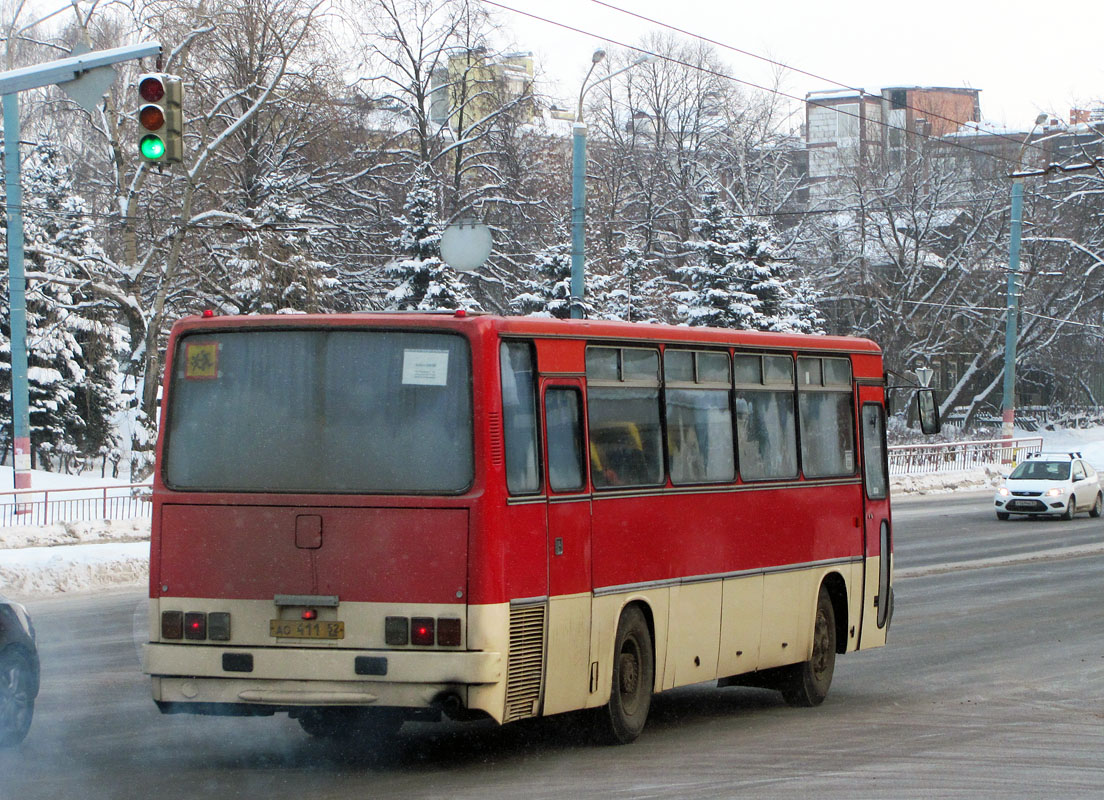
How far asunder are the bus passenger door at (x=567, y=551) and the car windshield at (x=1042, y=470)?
94.7 ft

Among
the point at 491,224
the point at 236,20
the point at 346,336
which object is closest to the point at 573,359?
the point at 346,336

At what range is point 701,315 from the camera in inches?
1850

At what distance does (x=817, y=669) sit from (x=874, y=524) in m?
1.39

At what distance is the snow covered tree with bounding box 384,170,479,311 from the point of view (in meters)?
40.9

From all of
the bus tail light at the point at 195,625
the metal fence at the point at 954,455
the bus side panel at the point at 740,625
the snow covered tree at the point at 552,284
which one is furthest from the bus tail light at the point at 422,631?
the metal fence at the point at 954,455

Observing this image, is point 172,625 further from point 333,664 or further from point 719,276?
point 719,276

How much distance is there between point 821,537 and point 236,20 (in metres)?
35.2

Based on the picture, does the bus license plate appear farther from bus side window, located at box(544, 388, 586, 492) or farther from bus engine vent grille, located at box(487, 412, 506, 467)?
bus side window, located at box(544, 388, 586, 492)

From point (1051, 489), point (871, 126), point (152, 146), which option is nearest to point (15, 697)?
point (152, 146)

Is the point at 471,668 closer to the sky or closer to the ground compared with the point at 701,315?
closer to the ground

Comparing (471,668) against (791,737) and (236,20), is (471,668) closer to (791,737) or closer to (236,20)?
(791,737)

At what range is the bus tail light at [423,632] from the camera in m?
7.81

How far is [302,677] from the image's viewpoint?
7918 millimetres

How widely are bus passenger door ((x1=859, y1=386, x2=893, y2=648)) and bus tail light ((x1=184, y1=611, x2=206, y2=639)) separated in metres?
5.90
